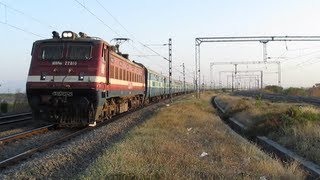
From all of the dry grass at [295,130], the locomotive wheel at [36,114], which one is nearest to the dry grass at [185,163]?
the dry grass at [295,130]

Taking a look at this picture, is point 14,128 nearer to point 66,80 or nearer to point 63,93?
point 63,93

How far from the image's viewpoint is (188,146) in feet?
43.2

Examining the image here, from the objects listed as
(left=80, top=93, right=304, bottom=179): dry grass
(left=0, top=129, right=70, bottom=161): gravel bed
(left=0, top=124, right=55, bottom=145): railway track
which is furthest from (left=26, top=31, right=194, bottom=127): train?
(left=80, top=93, right=304, bottom=179): dry grass

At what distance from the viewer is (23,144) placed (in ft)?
49.0

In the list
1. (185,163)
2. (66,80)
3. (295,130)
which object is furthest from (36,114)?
(185,163)

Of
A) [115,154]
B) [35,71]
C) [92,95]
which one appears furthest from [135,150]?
[35,71]

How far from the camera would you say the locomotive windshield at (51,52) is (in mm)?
19359

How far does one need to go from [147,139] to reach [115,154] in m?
3.63

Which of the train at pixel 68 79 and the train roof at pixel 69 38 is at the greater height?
the train roof at pixel 69 38

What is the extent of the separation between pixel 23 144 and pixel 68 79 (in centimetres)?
451

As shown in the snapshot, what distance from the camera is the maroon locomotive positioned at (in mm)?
18812

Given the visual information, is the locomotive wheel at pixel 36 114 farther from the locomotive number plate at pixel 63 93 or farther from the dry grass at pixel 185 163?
the dry grass at pixel 185 163

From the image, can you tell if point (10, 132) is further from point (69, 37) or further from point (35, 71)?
point (69, 37)

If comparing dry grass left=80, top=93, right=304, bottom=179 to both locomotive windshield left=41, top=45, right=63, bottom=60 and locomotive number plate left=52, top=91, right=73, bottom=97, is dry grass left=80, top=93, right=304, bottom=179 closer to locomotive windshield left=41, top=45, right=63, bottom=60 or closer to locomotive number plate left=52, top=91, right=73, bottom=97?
locomotive number plate left=52, top=91, right=73, bottom=97
